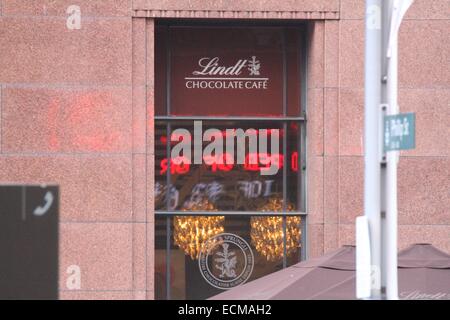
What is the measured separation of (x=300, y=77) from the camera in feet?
44.1

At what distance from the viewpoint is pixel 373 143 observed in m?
6.36

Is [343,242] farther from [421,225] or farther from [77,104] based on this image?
[77,104]

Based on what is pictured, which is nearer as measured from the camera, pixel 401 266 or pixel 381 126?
pixel 381 126

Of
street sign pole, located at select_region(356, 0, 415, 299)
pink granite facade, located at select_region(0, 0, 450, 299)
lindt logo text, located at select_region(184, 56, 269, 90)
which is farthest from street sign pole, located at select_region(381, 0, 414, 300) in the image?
lindt logo text, located at select_region(184, 56, 269, 90)

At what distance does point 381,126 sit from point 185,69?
7.24 meters

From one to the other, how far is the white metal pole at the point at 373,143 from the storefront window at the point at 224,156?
6.79m

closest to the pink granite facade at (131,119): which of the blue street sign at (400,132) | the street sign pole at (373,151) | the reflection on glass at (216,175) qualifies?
the reflection on glass at (216,175)

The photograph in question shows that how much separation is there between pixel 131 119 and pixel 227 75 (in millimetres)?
1568

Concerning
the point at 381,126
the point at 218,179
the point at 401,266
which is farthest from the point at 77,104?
the point at 381,126

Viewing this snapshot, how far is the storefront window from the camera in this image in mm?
13195

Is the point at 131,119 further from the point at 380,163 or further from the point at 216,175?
the point at 380,163

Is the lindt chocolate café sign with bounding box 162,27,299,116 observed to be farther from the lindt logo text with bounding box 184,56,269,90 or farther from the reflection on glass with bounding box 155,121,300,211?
the reflection on glass with bounding box 155,121,300,211

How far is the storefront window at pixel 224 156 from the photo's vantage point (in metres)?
13.2

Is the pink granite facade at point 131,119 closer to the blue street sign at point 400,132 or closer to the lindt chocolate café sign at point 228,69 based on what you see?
the lindt chocolate café sign at point 228,69
